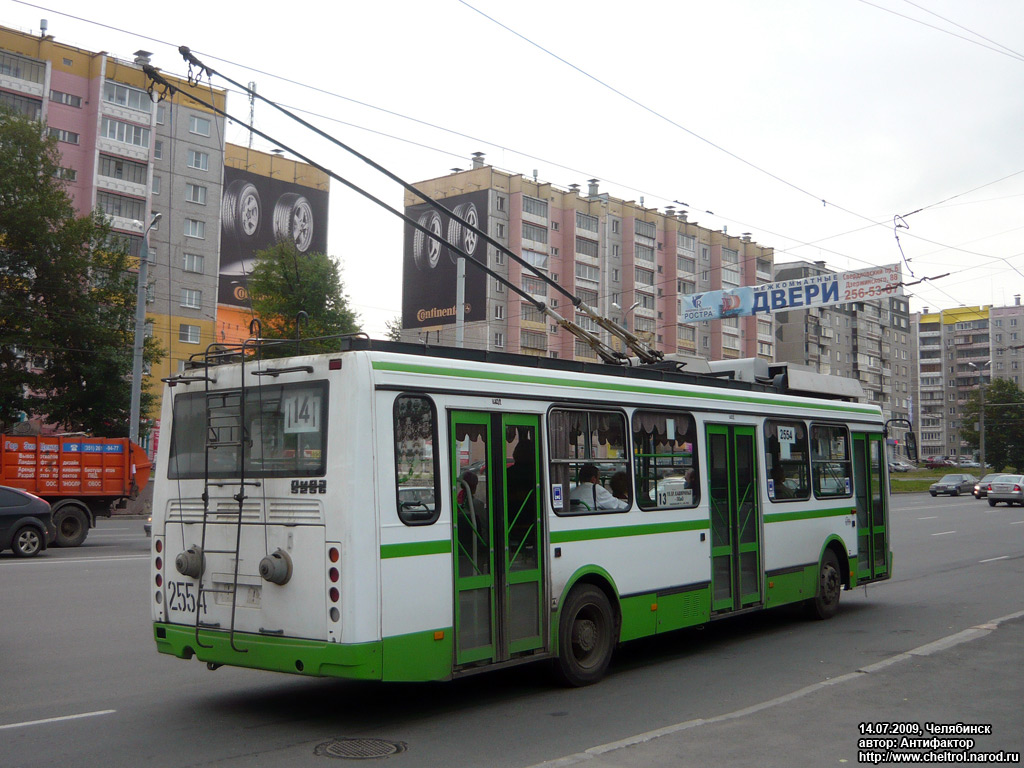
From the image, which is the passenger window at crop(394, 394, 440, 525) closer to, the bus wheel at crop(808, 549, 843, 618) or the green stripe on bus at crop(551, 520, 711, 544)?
the green stripe on bus at crop(551, 520, 711, 544)

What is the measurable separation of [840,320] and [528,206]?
5495cm

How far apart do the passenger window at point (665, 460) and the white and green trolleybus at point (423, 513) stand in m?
0.02

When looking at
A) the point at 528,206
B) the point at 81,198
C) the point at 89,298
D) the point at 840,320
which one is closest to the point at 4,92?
the point at 81,198

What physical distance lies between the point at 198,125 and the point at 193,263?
9.09 meters

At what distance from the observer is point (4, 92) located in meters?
53.7

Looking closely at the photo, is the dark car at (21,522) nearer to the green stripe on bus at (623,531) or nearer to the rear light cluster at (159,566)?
the rear light cluster at (159,566)

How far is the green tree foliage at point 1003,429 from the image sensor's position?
102688 millimetres

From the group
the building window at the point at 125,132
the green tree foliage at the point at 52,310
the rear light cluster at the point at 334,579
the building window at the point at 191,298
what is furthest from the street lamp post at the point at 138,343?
the building window at the point at 191,298

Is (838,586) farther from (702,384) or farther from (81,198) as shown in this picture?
(81,198)

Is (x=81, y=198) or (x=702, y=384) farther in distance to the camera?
(x=81, y=198)

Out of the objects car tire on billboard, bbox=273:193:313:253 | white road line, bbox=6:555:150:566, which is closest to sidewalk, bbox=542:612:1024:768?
white road line, bbox=6:555:150:566

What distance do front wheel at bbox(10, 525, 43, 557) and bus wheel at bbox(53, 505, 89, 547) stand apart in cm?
304

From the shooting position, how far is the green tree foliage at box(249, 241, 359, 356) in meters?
53.5

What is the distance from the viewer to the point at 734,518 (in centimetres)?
1070
